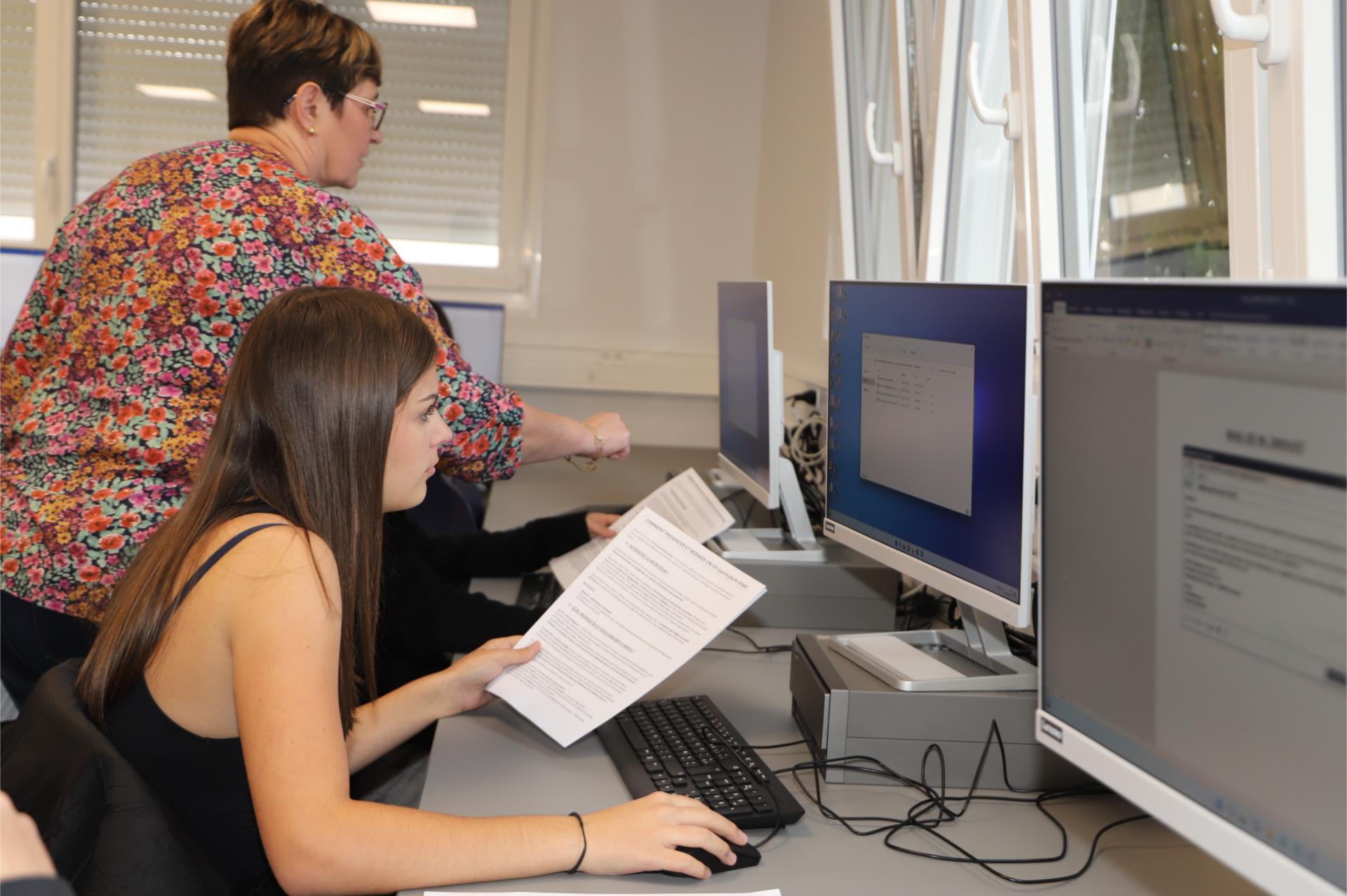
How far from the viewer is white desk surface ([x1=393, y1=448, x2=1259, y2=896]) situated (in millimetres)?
1015

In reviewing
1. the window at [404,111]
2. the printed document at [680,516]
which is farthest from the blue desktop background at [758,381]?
the window at [404,111]

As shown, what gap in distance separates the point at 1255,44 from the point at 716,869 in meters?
0.91

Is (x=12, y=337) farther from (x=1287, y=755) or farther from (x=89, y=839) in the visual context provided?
(x=1287, y=755)

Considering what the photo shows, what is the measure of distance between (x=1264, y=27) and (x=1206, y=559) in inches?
24.1

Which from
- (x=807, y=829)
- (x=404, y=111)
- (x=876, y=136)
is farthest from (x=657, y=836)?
(x=404, y=111)

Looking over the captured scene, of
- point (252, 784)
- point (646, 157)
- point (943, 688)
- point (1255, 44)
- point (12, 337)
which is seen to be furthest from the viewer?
point (646, 157)

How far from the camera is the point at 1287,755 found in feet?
2.25

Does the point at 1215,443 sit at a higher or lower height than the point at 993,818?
higher

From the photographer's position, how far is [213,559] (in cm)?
110

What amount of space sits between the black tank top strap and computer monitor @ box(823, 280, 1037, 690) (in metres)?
0.69

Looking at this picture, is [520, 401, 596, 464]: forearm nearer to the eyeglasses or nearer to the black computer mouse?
the eyeglasses

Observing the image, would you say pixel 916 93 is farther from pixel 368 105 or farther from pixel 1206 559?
pixel 1206 559

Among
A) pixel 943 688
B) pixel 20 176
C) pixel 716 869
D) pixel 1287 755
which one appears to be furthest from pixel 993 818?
pixel 20 176

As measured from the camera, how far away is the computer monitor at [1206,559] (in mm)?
650
